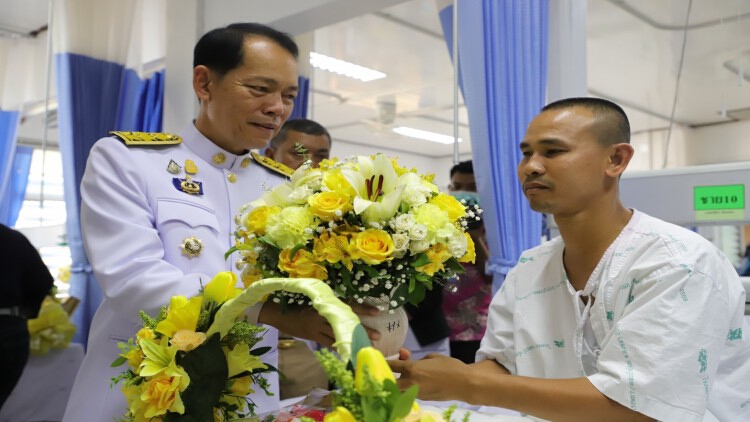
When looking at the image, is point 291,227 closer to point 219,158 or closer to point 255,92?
point 255,92

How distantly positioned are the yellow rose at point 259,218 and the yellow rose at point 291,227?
0.13 feet

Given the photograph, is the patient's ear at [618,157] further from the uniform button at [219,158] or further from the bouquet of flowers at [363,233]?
the uniform button at [219,158]

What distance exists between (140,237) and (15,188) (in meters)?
3.68

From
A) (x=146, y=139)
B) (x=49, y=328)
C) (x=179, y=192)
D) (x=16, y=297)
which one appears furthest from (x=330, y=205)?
(x=49, y=328)

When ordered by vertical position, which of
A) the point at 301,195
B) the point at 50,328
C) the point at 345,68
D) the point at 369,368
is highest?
the point at 345,68

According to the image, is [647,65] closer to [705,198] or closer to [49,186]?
[705,198]

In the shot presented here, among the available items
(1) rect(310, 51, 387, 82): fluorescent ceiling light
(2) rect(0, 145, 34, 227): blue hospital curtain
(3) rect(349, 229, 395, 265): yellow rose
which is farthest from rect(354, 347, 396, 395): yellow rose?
(1) rect(310, 51, 387, 82): fluorescent ceiling light

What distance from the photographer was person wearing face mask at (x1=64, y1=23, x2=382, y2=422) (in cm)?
149

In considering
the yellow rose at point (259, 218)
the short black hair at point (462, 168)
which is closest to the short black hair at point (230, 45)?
the yellow rose at point (259, 218)

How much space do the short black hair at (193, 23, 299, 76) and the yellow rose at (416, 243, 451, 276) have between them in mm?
777

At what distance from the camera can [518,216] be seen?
9.23ft

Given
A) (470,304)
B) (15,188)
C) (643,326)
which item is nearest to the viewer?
(643,326)

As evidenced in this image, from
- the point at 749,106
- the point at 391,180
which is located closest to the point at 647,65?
the point at 749,106

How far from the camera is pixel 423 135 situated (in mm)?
11977
